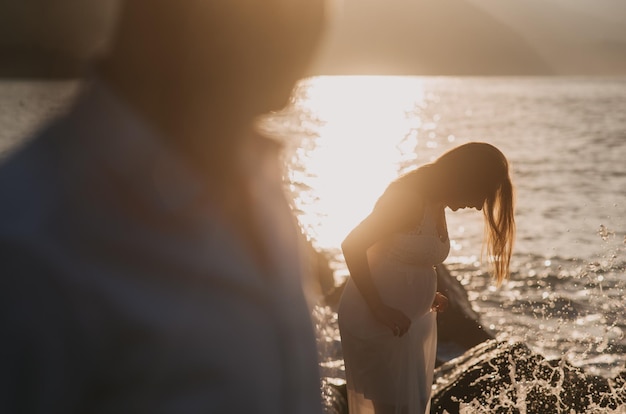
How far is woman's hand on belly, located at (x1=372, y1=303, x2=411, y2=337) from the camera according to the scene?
4.95m

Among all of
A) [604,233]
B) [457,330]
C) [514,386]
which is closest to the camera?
[514,386]

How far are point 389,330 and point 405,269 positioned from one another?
0.38 meters

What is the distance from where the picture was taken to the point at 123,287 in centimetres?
106

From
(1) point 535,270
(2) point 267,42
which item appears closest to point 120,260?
(2) point 267,42

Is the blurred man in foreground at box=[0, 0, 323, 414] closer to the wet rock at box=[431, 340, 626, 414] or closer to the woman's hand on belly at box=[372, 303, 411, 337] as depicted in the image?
the woman's hand on belly at box=[372, 303, 411, 337]

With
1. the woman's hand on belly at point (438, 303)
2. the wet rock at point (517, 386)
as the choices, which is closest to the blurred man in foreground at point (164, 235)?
the woman's hand on belly at point (438, 303)

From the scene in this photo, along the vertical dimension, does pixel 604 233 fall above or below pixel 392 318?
below

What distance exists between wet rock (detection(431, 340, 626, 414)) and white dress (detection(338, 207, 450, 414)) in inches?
86.2

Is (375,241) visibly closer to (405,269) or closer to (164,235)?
(405,269)

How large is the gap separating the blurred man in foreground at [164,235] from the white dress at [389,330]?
3.85m

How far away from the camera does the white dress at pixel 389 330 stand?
5090mm

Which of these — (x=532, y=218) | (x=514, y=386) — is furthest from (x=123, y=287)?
(x=532, y=218)

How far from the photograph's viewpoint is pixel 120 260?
1.09 meters

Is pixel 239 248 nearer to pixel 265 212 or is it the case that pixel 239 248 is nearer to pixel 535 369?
pixel 265 212
